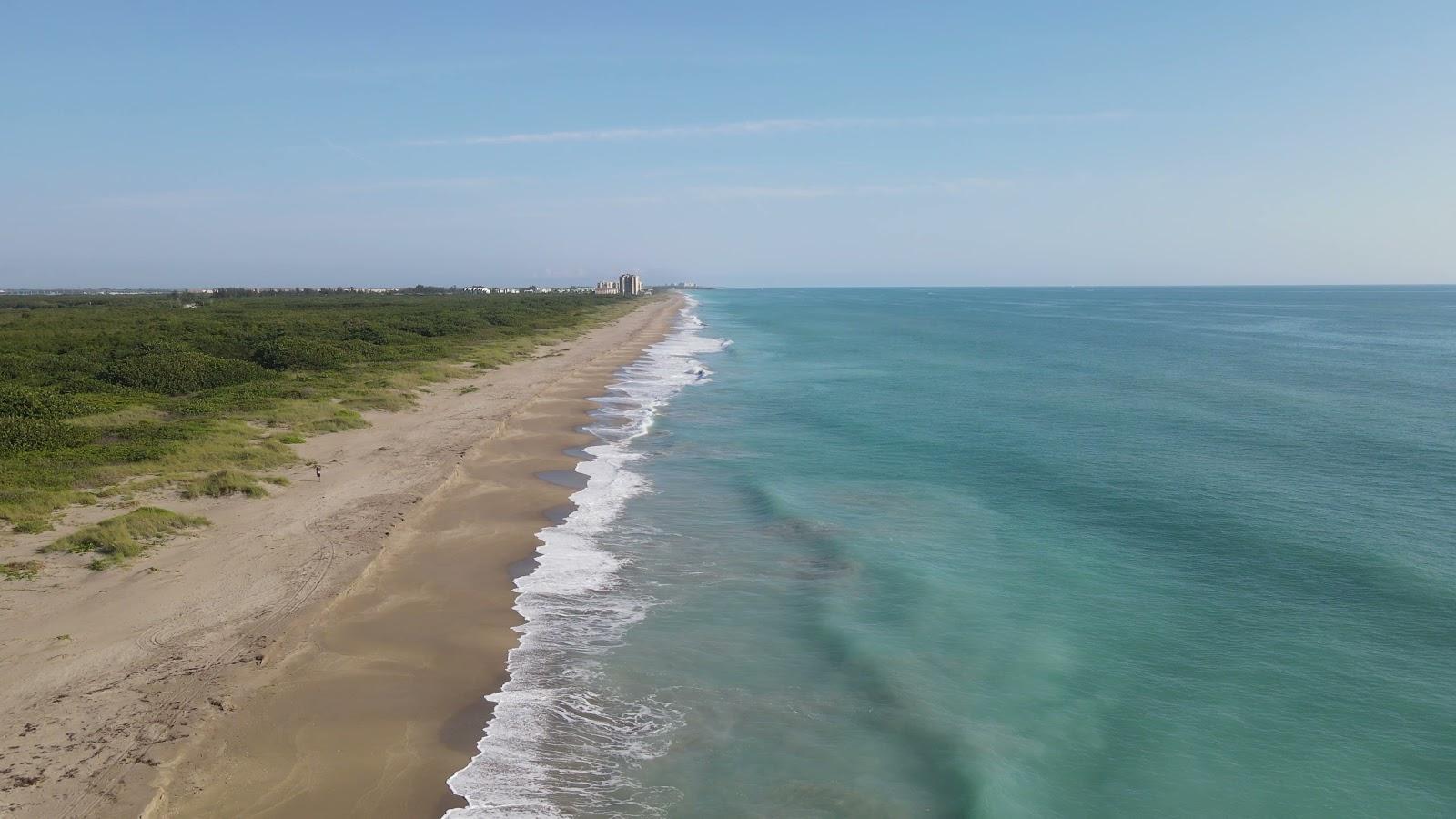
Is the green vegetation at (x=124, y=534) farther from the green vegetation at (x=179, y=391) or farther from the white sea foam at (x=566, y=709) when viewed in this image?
the white sea foam at (x=566, y=709)

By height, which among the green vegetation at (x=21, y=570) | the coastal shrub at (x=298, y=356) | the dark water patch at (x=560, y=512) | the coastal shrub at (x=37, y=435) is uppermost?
the coastal shrub at (x=298, y=356)

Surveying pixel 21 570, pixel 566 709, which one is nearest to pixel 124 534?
pixel 21 570

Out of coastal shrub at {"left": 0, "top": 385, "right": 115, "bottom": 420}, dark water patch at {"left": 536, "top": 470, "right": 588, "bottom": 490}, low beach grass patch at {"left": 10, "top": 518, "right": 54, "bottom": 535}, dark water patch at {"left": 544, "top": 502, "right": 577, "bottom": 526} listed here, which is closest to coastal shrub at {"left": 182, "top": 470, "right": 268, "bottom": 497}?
low beach grass patch at {"left": 10, "top": 518, "right": 54, "bottom": 535}

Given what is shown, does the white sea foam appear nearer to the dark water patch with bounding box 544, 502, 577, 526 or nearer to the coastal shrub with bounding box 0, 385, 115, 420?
the dark water patch with bounding box 544, 502, 577, 526

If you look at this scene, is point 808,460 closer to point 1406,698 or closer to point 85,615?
point 1406,698

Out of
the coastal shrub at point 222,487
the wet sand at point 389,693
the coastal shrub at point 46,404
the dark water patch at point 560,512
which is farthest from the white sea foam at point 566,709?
the coastal shrub at point 46,404

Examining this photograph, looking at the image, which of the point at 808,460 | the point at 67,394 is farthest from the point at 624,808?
the point at 67,394

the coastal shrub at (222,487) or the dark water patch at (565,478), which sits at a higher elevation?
the coastal shrub at (222,487)

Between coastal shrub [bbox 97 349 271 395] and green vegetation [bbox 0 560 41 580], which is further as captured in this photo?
coastal shrub [bbox 97 349 271 395]
